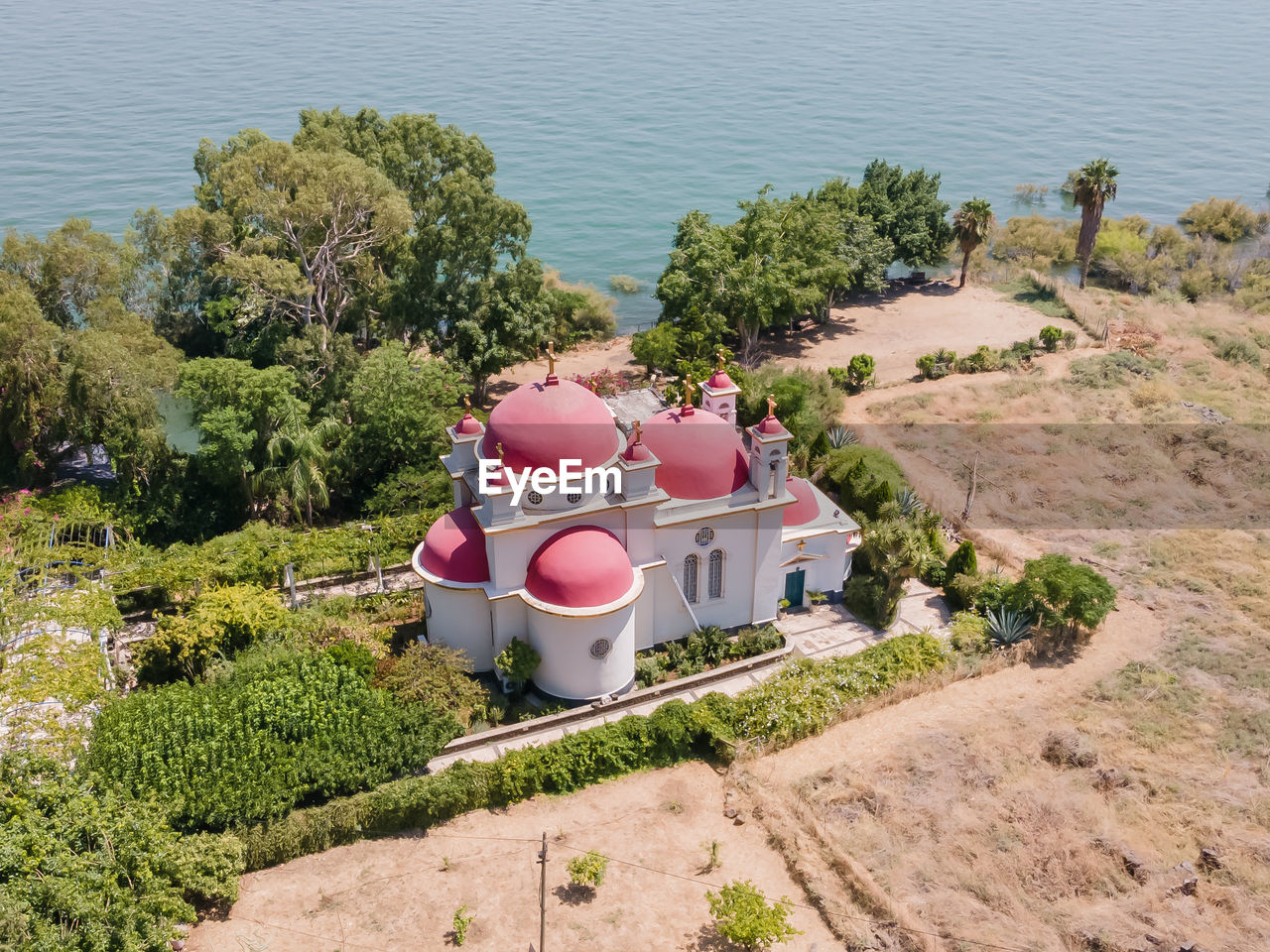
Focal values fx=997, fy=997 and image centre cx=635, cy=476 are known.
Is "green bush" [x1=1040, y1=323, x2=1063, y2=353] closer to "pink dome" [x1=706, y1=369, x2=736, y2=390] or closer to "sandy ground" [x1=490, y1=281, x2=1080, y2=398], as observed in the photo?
"sandy ground" [x1=490, y1=281, x2=1080, y2=398]

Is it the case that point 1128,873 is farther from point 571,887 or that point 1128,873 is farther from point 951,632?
point 571,887

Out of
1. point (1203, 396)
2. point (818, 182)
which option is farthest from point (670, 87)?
point (1203, 396)

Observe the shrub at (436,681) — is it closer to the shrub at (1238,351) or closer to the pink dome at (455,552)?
the pink dome at (455,552)

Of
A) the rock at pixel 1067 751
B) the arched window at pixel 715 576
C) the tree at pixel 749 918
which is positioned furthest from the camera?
the arched window at pixel 715 576

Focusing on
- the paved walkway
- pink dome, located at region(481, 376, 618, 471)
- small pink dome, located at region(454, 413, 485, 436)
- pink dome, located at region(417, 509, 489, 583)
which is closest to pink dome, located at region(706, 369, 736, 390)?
pink dome, located at region(481, 376, 618, 471)

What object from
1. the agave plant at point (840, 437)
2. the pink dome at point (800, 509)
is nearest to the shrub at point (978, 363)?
the agave plant at point (840, 437)

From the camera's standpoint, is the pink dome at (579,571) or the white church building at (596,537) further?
the white church building at (596,537)

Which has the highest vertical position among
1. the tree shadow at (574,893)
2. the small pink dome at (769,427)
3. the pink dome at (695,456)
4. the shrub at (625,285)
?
the small pink dome at (769,427)
